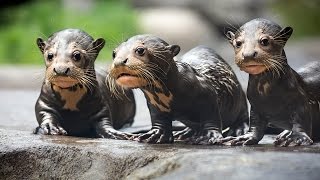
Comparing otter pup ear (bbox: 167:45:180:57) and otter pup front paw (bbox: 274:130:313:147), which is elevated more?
otter pup ear (bbox: 167:45:180:57)

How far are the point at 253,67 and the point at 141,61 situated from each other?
510mm

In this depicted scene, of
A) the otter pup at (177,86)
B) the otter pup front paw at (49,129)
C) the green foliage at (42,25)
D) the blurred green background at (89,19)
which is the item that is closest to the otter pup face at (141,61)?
the otter pup at (177,86)

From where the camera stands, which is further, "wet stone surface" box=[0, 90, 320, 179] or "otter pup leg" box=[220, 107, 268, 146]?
"otter pup leg" box=[220, 107, 268, 146]

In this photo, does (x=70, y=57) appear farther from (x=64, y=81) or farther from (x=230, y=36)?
(x=230, y=36)

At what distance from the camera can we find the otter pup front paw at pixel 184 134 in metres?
4.54

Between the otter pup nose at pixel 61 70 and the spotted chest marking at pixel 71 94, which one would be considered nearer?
the otter pup nose at pixel 61 70

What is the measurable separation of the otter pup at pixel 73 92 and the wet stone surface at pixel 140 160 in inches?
6.7

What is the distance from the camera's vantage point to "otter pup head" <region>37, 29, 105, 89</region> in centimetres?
448

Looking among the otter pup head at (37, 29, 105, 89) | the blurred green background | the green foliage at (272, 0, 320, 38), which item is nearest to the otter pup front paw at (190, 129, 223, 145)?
the otter pup head at (37, 29, 105, 89)

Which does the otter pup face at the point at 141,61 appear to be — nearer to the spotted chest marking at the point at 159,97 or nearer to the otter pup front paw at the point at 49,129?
the spotted chest marking at the point at 159,97

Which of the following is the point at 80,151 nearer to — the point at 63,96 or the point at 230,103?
the point at 63,96

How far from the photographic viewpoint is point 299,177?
3.32 meters

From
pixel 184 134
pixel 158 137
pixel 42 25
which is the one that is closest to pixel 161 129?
pixel 158 137

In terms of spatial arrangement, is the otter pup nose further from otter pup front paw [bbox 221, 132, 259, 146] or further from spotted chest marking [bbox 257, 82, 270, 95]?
spotted chest marking [bbox 257, 82, 270, 95]
